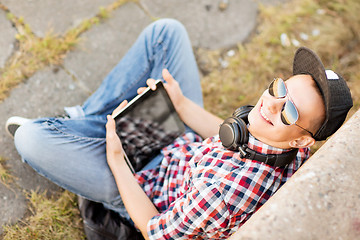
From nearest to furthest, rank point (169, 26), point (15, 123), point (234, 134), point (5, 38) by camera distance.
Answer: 1. point (234, 134)
2. point (15, 123)
3. point (169, 26)
4. point (5, 38)

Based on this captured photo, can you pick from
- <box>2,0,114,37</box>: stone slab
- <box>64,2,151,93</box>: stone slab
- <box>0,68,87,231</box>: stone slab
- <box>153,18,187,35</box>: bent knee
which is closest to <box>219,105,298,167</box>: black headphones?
<box>153,18,187,35</box>: bent knee

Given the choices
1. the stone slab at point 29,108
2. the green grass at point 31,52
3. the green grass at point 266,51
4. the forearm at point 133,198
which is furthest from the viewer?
the green grass at point 266,51

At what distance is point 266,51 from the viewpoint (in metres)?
3.18

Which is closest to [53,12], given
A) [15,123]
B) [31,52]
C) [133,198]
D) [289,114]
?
[31,52]

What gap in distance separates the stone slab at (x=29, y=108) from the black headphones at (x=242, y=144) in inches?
53.0

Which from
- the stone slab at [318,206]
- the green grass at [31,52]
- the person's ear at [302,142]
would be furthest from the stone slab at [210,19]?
the stone slab at [318,206]

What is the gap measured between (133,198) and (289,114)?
3.07 ft

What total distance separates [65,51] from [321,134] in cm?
209

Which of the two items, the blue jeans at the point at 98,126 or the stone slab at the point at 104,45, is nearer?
the blue jeans at the point at 98,126

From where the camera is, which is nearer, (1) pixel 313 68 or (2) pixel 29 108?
(1) pixel 313 68

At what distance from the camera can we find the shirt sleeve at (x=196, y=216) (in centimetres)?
145

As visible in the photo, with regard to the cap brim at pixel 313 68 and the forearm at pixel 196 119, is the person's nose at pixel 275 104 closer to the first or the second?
the cap brim at pixel 313 68

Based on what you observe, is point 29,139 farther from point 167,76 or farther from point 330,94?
point 330,94

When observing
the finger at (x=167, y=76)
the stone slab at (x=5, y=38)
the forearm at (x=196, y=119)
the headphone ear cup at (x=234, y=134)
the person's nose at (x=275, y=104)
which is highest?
the stone slab at (x=5, y=38)
